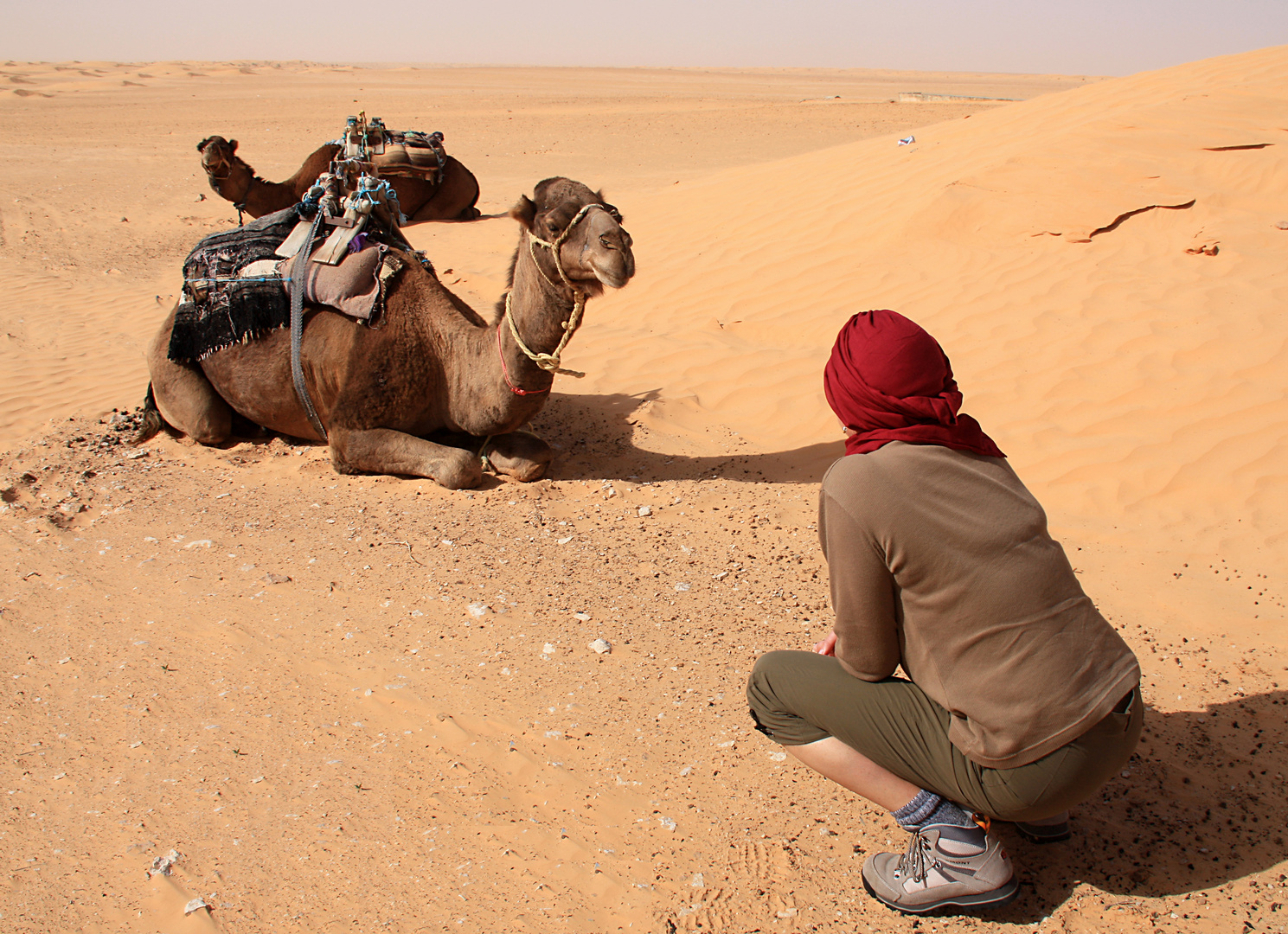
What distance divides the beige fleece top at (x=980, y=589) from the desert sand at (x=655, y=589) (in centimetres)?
72

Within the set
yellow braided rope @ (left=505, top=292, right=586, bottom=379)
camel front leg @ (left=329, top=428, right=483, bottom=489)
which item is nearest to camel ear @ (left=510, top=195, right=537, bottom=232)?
yellow braided rope @ (left=505, top=292, right=586, bottom=379)

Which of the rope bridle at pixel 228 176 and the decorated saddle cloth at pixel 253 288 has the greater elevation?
the rope bridle at pixel 228 176

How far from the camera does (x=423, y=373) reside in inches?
217

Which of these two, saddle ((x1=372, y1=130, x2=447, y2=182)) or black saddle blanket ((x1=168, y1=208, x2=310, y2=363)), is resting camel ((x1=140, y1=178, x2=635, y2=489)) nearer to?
black saddle blanket ((x1=168, y1=208, x2=310, y2=363))

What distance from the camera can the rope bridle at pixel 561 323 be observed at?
4547 millimetres

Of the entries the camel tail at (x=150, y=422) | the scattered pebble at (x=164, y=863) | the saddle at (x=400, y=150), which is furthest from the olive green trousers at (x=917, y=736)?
the saddle at (x=400, y=150)

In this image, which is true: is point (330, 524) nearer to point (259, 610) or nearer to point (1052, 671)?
point (259, 610)

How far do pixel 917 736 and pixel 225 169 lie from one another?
A: 23.6ft

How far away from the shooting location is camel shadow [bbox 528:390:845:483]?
5609mm

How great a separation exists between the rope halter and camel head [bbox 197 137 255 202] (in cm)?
373

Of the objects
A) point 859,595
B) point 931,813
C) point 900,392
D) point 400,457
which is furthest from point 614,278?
point 931,813

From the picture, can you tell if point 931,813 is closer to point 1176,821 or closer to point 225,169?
point 1176,821

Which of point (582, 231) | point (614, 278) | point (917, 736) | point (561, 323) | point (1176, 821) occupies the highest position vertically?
point (582, 231)

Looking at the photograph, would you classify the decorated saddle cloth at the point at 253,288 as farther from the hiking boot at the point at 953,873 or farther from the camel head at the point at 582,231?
the hiking boot at the point at 953,873
